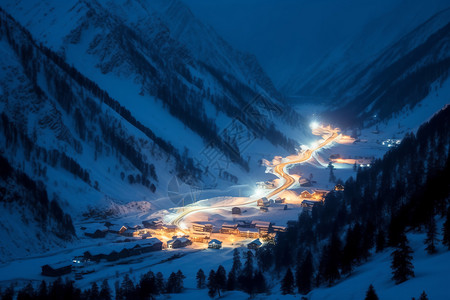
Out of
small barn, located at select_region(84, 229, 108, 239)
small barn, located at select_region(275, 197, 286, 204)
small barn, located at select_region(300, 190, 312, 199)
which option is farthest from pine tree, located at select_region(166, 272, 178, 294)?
small barn, located at select_region(300, 190, 312, 199)

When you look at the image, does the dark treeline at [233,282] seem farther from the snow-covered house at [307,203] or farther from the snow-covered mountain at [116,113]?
the snow-covered house at [307,203]

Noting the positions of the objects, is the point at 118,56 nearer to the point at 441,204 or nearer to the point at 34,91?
the point at 34,91

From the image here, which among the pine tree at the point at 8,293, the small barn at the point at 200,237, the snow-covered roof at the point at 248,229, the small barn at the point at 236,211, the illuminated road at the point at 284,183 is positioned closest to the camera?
the pine tree at the point at 8,293

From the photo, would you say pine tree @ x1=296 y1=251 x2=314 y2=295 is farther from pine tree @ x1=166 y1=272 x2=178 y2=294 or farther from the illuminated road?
the illuminated road

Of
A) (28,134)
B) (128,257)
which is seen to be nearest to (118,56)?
(28,134)

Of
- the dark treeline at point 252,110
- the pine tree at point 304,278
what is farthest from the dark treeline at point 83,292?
the dark treeline at point 252,110

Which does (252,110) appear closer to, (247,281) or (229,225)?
(229,225)
